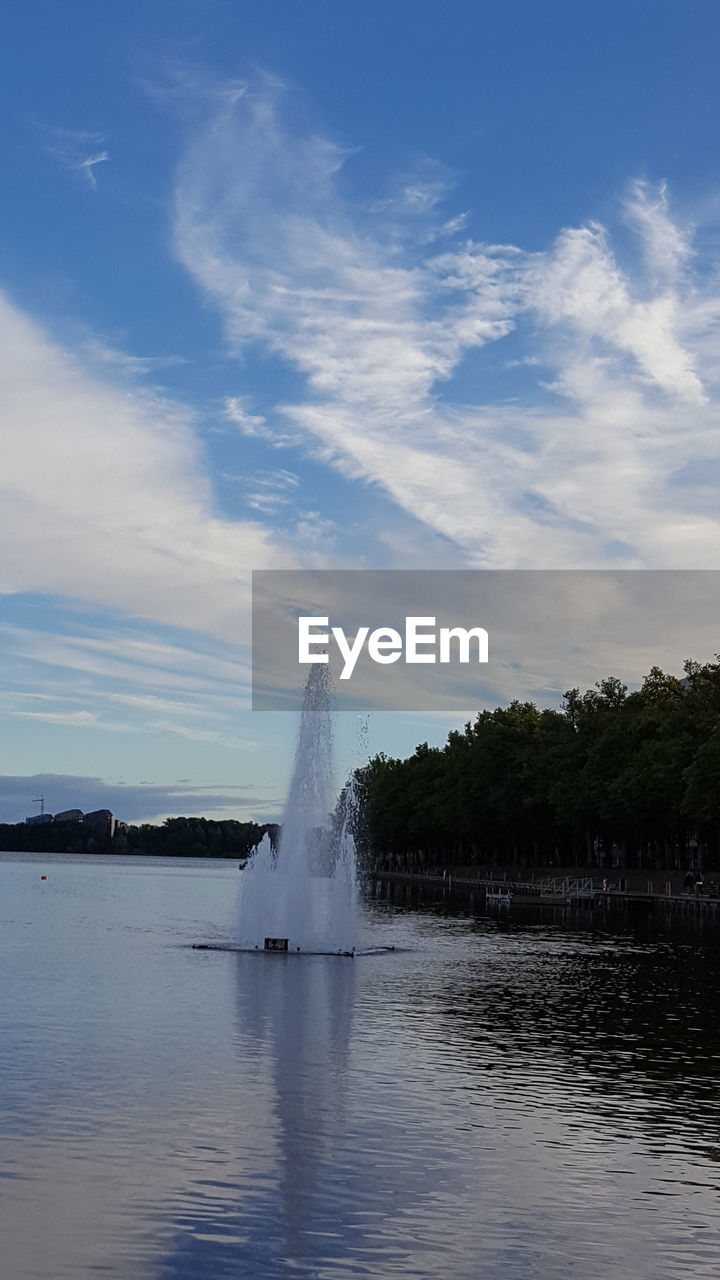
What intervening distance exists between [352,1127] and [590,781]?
9981cm

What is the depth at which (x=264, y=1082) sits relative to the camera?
22.6m

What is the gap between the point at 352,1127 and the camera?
63.6 feet

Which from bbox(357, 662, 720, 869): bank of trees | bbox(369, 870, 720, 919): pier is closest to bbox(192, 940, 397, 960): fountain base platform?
bbox(369, 870, 720, 919): pier

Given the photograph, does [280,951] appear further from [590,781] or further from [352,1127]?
[590,781]

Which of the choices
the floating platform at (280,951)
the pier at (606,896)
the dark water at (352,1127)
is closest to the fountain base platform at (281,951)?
the floating platform at (280,951)

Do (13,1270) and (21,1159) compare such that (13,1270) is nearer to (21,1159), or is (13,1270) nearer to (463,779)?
(21,1159)

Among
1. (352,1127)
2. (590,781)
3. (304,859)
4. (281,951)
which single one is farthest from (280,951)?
(590,781)

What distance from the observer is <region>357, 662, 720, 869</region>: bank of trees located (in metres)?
101

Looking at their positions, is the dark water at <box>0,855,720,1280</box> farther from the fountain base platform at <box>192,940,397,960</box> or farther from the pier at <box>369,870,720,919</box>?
the pier at <box>369,870,720,919</box>

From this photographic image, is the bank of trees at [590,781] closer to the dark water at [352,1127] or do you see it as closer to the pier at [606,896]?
the pier at [606,896]

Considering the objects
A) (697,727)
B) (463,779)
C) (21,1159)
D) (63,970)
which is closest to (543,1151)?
(21,1159)

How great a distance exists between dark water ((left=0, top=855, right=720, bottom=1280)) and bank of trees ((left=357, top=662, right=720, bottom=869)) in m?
61.9

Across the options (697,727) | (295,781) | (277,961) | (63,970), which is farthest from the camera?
(697,727)

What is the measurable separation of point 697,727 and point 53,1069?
83.4 meters
